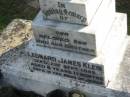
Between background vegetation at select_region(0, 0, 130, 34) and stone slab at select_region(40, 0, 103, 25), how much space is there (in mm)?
3708

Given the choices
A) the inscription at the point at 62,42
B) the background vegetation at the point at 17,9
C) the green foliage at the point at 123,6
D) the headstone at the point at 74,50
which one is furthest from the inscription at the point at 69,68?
the green foliage at the point at 123,6

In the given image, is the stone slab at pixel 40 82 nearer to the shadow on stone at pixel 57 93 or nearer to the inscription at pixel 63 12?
the shadow on stone at pixel 57 93

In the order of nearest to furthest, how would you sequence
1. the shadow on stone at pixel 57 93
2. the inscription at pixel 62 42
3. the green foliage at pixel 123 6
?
the inscription at pixel 62 42, the shadow on stone at pixel 57 93, the green foliage at pixel 123 6

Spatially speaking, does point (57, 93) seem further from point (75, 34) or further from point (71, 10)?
point (71, 10)

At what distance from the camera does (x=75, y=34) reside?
311 inches

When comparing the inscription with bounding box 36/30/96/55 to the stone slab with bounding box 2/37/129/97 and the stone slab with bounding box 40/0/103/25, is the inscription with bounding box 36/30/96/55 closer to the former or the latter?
the stone slab with bounding box 40/0/103/25

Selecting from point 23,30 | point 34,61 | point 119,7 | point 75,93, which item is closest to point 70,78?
point 75,93

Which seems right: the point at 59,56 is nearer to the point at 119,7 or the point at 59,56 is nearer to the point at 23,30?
the point at 23,30

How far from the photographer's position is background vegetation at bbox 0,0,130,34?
11.7 m

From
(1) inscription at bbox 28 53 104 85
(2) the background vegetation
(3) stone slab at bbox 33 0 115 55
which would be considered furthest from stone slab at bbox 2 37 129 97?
(2) the background vegetation

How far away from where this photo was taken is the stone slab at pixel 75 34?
308 inches

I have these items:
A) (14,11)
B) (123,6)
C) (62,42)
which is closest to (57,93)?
(62,42)

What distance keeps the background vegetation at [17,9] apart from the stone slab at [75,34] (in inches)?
126

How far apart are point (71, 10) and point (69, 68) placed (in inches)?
53.5
